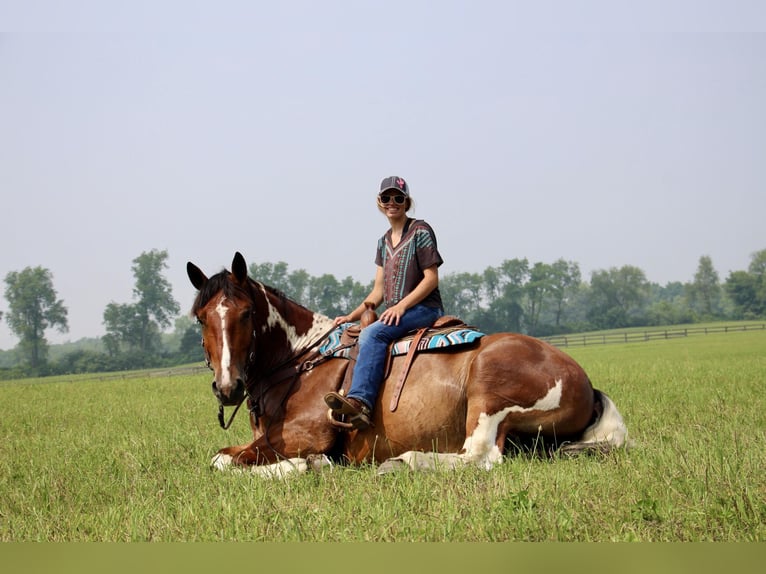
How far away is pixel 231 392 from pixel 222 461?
0.91 m

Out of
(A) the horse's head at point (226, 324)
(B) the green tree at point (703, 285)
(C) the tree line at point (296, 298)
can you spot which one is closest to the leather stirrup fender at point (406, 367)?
(A) the horse's head at point (226, 324)

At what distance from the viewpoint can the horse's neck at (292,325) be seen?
7496 mm

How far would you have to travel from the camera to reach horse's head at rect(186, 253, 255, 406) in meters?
6.47

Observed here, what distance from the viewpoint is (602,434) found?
6.88 m

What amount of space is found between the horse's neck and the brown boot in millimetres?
1045

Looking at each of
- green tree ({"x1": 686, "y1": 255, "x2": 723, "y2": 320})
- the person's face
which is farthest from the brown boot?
green tree ({"x1": 686, "y1": 255, "x2": 723, "y2": 320})

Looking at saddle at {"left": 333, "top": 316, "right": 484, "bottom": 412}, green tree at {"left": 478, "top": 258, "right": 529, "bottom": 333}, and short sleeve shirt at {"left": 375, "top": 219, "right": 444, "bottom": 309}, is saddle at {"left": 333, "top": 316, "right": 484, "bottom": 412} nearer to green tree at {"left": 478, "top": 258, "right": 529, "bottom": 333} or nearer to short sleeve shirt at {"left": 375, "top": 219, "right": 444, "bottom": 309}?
short sleeve shirt at {"left": 375, "top": 219, "right": 444, "bottom": 309}

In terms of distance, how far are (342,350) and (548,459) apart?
225 cm

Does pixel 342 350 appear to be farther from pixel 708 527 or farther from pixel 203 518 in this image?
pixel 708 527

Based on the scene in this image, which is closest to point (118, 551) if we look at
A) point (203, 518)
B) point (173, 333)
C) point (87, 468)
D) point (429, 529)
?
point (203, 518)

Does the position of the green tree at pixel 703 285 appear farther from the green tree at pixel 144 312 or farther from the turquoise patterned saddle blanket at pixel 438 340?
the turquoise patterned saddle blanket at pixel 438 340

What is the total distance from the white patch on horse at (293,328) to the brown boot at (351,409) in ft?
3.46

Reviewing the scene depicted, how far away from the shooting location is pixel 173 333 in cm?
18400

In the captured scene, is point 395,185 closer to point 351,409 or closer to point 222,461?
point 351,409
